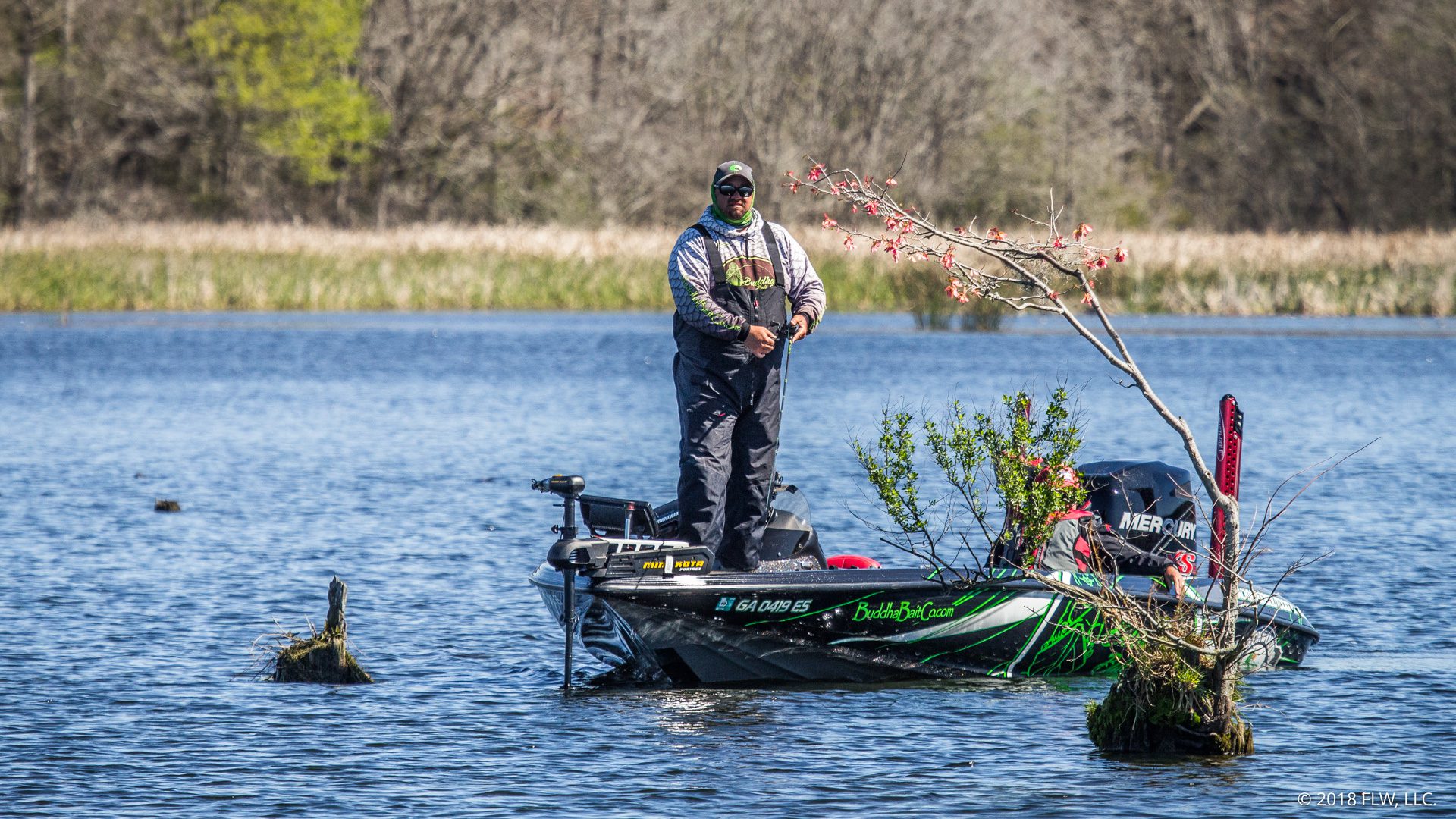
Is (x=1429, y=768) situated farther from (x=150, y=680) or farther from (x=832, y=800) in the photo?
(x=150, y=680)

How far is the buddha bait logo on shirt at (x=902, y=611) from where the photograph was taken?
905 centimetres

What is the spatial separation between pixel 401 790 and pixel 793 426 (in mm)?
14661

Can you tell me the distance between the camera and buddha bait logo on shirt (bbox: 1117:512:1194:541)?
9.74 m

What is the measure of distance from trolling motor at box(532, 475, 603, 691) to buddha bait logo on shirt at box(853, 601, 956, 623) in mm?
1224

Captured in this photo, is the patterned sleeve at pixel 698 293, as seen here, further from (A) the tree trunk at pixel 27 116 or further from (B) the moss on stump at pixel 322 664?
(A) the tree trunk at pixel 27 116

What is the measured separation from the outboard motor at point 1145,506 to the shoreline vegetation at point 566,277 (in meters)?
23.9

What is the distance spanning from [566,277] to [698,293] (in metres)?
29.8

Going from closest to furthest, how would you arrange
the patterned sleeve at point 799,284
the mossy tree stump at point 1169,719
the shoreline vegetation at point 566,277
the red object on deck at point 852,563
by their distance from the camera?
the mossy tree stump at point 1169,719 < the patterned sleeve at point 799,284 < the red object on deck at point 852,563 < the shoreline vegetation at point 566,277

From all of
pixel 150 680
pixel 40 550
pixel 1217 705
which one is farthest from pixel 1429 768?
pixel 40 550

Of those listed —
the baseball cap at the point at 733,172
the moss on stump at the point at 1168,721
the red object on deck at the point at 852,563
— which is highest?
the baseball cap at the point at 733,172

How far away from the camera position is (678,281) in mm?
9023

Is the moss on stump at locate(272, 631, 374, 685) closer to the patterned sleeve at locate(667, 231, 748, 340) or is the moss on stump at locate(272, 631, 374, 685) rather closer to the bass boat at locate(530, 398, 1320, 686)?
A: the bass boat at locate(530, 398, 1320, 686)

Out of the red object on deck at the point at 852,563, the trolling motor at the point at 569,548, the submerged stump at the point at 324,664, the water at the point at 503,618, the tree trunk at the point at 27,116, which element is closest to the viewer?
the water at the point at 503,618

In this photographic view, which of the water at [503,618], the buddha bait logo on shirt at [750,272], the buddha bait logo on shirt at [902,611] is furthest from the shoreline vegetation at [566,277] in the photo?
the buddha bait logo on shirt at [902,611]
